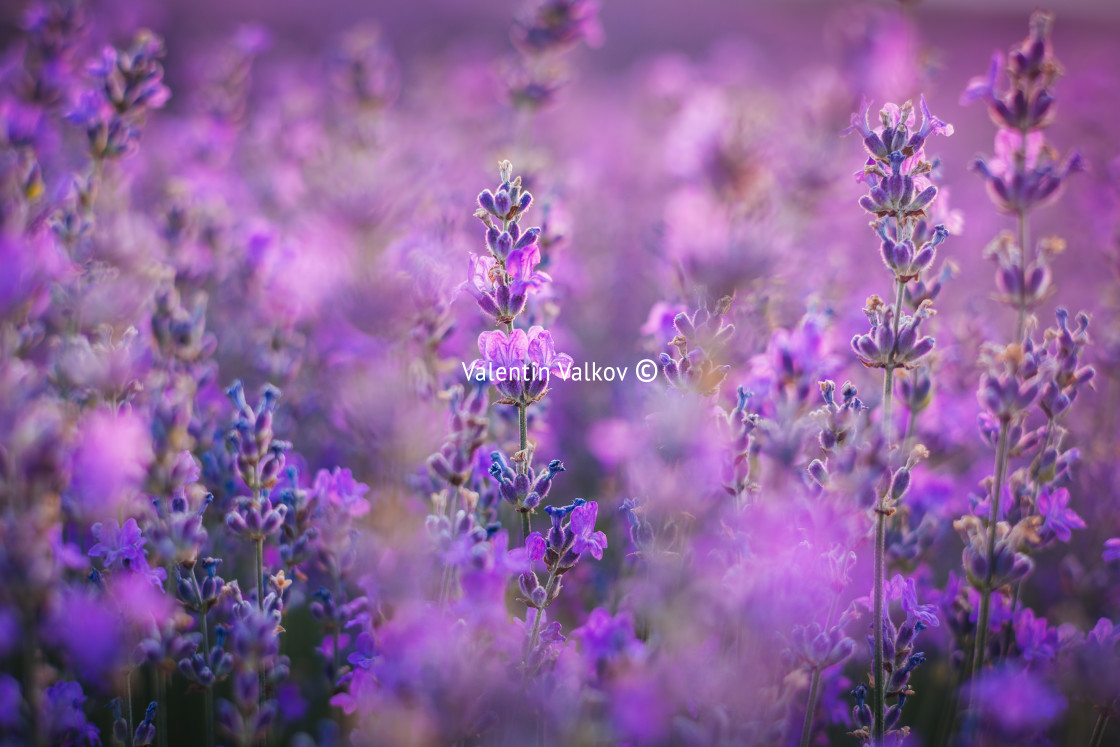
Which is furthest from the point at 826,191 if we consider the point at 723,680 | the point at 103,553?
the point at 103,553

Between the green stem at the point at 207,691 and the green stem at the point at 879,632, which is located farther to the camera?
the green stem at the point at 207,691

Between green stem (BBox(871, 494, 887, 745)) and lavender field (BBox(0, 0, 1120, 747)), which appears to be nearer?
lavender field (BBox(0, 0, 1120, 747))

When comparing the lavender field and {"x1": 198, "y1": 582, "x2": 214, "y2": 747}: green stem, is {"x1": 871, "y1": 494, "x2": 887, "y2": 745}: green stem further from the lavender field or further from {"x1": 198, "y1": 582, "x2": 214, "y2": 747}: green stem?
{"x1": 198, "y1": 582, "x2": 214, "y2": 747}: green stem

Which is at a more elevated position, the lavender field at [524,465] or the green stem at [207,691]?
the lavender field at [524,465]

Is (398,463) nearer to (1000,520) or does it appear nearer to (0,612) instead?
(0,612)

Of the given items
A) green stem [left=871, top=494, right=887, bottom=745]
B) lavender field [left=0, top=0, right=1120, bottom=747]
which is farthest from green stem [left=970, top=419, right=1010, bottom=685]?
green stem [left=871, top=494, right=887, bottom=745]

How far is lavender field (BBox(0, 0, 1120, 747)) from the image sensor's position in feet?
5.17

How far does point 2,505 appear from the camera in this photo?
1.38 m

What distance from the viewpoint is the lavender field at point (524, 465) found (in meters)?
1.58

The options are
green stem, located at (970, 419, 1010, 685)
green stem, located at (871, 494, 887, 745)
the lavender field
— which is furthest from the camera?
green stem, located at (970, 419, 1010, 685)

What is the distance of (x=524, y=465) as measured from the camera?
189 cm

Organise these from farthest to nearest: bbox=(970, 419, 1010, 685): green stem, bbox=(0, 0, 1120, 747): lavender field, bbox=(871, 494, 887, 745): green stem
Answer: bbox=(970, 419, 1010, 685): green stem < bbox=(871, 494, 887, 745): green stem < bbox=(0, 0, 1120, 747): lavender field

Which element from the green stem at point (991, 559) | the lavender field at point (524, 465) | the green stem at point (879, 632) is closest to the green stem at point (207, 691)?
the lavender field at point (524, 465)

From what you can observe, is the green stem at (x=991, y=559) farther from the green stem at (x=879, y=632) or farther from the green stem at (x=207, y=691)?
the green stem at (x=207, y=691)
